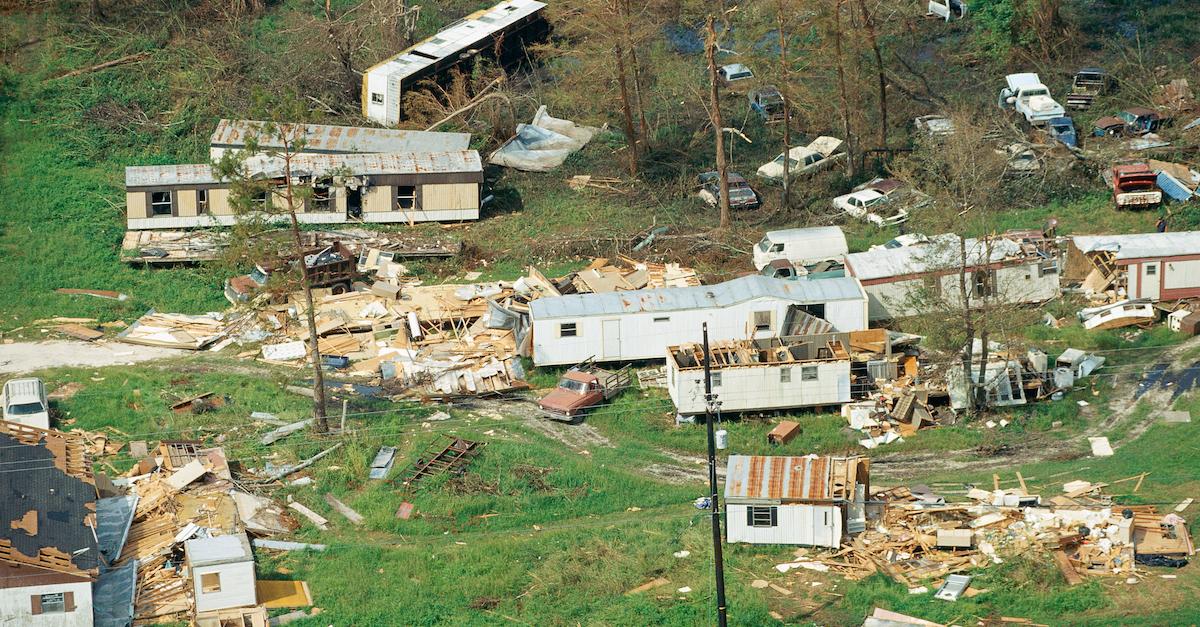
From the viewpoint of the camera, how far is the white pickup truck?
224ft

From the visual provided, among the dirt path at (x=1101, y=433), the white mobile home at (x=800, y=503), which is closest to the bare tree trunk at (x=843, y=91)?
the dirt path at (x=1101, y=433)

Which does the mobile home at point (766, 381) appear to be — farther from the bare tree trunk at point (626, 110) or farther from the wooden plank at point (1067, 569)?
the bare tree trunk at point (626, 110)

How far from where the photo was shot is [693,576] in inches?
1774

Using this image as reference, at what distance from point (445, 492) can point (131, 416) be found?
10.5 meters

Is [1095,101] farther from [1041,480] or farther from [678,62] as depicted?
[1041,480]

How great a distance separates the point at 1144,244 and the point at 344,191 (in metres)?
28.8

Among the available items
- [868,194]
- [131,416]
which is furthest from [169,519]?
[868,194]

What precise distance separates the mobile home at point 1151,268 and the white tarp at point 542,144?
71.0 feet

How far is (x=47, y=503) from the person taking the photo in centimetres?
4566

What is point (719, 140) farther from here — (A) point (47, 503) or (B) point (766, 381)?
(A) point (47, 503)

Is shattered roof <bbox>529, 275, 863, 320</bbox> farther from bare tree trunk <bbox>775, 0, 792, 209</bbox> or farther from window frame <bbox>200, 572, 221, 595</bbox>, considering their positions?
window frame <bbox>200, 572, 221, 595</bbox>

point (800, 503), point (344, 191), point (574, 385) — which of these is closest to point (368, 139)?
point (344, 191)

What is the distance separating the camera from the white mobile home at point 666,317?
185ft

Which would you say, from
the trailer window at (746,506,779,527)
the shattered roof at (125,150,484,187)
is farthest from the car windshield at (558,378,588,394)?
the shattered roof at (125,150,484,187)
